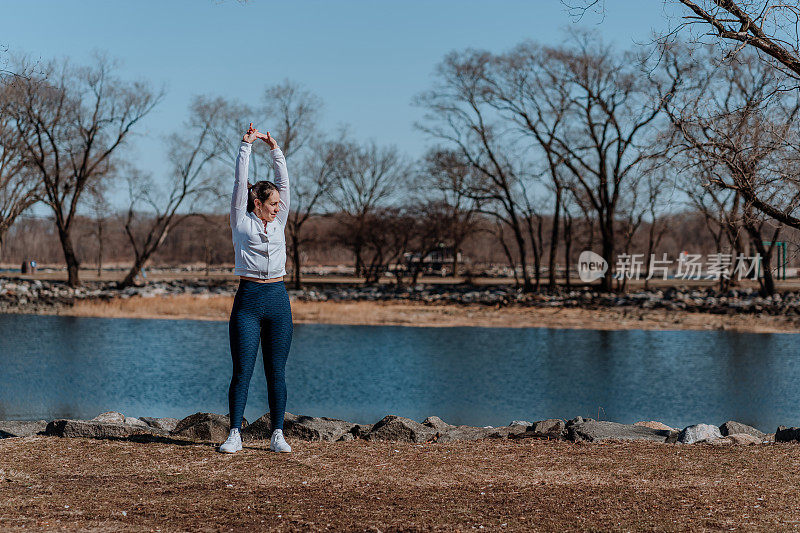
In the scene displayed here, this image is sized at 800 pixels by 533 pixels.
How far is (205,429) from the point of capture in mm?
6973

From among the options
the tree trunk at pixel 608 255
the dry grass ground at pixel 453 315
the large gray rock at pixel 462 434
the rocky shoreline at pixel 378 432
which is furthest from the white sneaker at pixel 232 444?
the tree trunk at pixel 608 255

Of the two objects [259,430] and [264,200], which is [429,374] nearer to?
[259,430]

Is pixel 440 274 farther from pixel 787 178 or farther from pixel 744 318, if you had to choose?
pixel 787 178

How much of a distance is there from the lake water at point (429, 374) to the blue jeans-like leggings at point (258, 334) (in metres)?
4.94

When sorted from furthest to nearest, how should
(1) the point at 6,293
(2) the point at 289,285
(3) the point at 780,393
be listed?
(2) the point at 289,285
(1) the point at 6,293
(3) the point at 780,393

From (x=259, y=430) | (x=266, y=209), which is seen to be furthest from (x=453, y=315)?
(x=266, y=209)

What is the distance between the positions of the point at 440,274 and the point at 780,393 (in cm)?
4748

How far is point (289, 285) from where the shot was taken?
45.9m

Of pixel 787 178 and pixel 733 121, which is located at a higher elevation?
pixel 733 121

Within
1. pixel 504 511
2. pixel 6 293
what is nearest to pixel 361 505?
pixel 504 511

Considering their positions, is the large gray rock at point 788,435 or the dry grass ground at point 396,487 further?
the large gray rock at point 788,435

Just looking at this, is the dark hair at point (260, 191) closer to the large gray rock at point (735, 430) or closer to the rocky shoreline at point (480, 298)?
the large gray rock at point (735, 430)

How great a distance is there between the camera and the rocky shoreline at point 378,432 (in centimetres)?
700

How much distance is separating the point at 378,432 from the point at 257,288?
192cm
